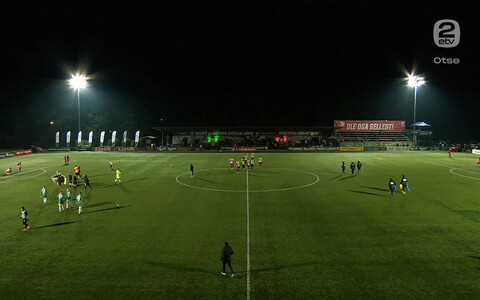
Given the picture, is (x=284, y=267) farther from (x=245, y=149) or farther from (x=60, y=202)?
(x=245, y=149)

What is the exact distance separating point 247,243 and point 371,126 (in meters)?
77.2

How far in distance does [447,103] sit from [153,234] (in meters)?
113

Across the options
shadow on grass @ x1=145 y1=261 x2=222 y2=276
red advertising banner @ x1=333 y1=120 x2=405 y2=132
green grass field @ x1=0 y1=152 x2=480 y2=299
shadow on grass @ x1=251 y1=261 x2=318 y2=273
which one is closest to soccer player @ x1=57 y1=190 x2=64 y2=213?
green grass field @ x1=0 y1=152 x2=480 y2=299

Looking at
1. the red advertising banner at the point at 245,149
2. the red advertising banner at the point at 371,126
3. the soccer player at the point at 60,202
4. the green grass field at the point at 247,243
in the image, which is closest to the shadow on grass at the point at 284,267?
the green grass field at the point at 247,243

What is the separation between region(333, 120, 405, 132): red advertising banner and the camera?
8375 centimetres

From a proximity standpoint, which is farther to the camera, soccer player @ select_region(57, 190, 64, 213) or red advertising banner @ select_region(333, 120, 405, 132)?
red advertising banner @ select_region(333, 120, 405, 132)

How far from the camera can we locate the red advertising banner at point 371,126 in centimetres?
8375

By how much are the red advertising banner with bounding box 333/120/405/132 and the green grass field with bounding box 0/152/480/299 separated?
182ft

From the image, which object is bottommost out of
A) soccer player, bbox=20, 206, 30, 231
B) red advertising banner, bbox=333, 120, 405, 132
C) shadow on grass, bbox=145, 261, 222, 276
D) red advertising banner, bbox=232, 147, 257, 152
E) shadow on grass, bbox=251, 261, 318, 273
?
shadow on grass, bbox=145, 261, 222, 276

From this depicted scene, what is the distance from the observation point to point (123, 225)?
61.1ft

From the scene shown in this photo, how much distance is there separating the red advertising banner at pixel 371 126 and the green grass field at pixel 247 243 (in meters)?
55.4

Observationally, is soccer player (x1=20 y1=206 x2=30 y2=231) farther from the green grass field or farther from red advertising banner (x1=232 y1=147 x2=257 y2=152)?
red advertising banner (x1=232 y1=147 x2=257 y2=152)

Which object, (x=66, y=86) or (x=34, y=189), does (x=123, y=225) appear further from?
(x=66, y=86)

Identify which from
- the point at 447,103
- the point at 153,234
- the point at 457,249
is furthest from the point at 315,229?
the point at 447,103
